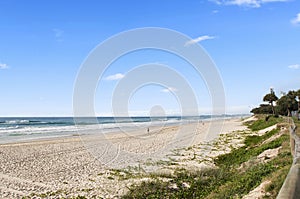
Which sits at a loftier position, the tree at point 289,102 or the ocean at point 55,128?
the tree at point 289,102

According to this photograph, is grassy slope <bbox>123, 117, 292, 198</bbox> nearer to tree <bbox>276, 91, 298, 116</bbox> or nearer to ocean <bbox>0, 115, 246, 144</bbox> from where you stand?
Result: ocean <bbox>0, 115, 246, 144</bbox>

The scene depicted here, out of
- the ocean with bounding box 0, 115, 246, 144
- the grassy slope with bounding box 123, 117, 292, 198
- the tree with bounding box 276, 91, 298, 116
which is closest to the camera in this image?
the grassy slope with bounding box 123, 117, 292, 198

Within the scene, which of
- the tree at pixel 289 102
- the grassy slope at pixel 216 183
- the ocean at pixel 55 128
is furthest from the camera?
the tree at pixel 289 102

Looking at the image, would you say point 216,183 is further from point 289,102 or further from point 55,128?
point 55,128

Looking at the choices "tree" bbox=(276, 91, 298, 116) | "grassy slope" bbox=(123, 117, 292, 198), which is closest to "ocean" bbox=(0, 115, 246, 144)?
"tree" bbox=(276, 91, 298, 116)

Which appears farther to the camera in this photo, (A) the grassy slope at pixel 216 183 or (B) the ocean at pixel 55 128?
(B) the ocean at pixel 55 128

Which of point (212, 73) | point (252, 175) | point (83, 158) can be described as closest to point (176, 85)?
point (212, 73)

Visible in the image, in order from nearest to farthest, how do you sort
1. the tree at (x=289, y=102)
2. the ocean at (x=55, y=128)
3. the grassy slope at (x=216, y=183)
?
the grassy slope at (x=216, y=183), the ocean at (x=55, y=128), the tree at (x=289, y=102)

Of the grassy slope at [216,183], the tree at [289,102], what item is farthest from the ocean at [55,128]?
the grassy slope at [216,183]

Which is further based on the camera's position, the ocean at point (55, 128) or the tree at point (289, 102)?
the tree at point (289, 102)

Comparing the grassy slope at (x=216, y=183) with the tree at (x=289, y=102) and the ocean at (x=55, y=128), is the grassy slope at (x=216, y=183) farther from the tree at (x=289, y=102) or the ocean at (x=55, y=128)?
the tree at (x=289, y=102)

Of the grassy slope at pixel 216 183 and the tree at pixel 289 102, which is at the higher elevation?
the tree at pixel 289 102

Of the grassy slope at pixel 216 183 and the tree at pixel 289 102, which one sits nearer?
the grassy slope at pixel 216 183

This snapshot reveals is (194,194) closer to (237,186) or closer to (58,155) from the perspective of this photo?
(237,186)
